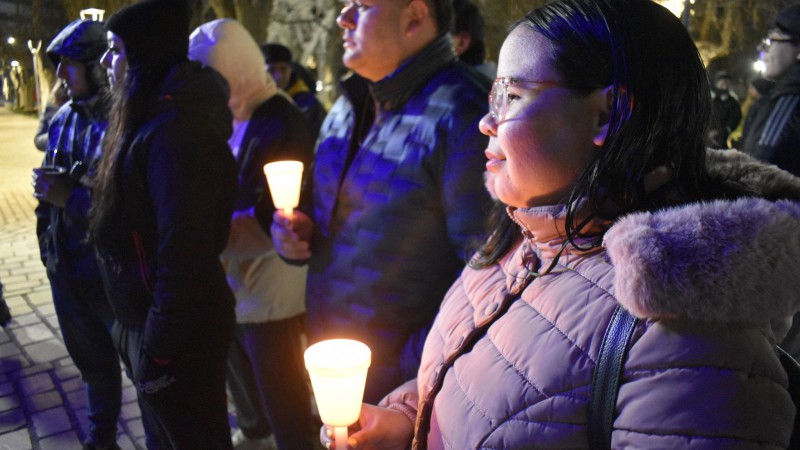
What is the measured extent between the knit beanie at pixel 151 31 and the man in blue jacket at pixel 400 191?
29.6 inches

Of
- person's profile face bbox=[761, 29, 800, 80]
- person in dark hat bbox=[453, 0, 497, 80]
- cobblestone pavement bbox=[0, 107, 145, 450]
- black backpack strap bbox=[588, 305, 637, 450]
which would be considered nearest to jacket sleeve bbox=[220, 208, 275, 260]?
cobblestone pavement bbox=[0, 107, 145, 450]

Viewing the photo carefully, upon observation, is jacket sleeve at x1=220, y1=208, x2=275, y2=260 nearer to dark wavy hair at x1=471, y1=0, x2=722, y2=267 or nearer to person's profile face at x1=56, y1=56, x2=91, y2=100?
person's profile face at x1=56, y1=56, x2=91, y2=100

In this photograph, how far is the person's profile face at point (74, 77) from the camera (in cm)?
327

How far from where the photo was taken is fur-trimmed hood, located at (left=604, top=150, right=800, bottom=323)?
868 mm

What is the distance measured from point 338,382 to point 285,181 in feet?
4.00

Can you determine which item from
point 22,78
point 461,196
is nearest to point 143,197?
point 461,196

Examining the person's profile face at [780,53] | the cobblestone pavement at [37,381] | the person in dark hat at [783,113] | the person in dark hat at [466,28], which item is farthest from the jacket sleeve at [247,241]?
the person's profile face at [780,53]

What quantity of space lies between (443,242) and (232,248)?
156 cm

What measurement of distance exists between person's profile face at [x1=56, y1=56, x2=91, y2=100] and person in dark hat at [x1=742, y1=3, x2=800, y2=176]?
4.07 meters

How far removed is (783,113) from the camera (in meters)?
3.61

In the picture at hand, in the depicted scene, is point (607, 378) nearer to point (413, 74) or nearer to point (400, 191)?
point (400, 191)

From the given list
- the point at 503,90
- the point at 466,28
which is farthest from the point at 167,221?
the point at 466,28

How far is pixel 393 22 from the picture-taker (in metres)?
2.15

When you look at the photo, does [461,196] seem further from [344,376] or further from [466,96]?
[344,376]
